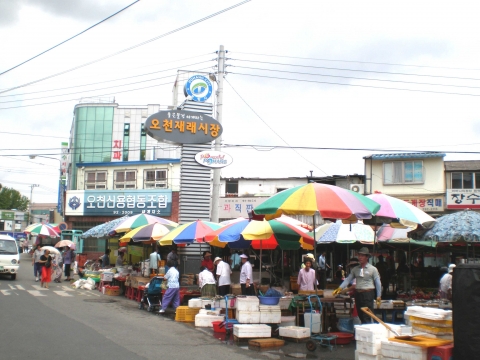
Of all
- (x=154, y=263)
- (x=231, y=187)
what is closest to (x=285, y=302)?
(x=154, y=263)

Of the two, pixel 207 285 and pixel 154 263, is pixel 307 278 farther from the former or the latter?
pixel 154 263

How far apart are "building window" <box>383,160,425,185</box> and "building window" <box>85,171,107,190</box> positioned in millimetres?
22296

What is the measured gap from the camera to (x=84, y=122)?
175 ft

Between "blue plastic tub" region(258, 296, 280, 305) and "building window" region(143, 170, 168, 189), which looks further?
"building window" region(143, 170, 168, 189)

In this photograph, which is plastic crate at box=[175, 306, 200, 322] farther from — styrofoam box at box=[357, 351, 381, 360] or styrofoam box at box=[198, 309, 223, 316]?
styrofoam box at box=[357, 351, 381, 360]

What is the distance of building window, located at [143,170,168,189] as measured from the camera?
41.4 meters

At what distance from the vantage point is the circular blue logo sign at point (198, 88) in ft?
77.9

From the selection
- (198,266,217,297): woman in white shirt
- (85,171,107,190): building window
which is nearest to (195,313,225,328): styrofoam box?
(198,266,217,297): woman in white shirt

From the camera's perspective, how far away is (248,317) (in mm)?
11039

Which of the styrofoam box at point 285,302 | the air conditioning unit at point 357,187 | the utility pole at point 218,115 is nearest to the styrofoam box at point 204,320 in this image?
the styrofoam box at point 285,302

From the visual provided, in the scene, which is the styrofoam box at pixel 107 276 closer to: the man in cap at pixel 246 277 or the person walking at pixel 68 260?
the person walking at pixel 68 260

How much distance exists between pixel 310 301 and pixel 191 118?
40.3ft

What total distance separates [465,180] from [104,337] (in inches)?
1148

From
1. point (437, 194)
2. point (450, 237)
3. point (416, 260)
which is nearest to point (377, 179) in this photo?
point (437, 194)
